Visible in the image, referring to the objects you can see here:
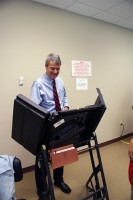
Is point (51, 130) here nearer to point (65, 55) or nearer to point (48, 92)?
point (48, 92)

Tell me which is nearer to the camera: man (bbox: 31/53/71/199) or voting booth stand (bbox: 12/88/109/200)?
voting booth stand (bbox: 12/88/109/200)

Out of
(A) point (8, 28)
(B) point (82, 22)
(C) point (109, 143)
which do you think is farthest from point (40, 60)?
(C) point (109, 143)

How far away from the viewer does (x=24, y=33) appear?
102 inches

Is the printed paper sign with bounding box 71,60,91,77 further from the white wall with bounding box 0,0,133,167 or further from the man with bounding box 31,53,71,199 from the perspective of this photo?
the man with bounding box 31,53,71,199

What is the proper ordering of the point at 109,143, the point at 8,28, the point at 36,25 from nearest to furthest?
the point at 8,28
the point at 36,25
the point at 109,143

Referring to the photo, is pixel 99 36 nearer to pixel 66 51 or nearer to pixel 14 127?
pixel 66 51

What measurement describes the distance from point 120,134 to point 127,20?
88.6 inches

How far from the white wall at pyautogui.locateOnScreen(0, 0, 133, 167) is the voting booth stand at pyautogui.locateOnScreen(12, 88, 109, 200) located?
3.79 ft

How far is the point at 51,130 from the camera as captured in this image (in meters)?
1.44

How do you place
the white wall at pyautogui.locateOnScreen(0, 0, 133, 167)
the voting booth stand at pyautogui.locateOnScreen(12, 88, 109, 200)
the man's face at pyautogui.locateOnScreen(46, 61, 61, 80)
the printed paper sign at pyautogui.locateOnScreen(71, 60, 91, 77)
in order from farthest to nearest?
1. the printed paper sign at pyautogui.locateOnScreen(71, 60, 91, 77)
2. the white wall at pyautogui.locateOnScreen(0, 0, 133, 167)
3. the man's face at pyautogui.locateOnScreen(46, 61, 61, 80)
4. the voting booth stand at pyautogui.locateOnScreen(12, 88, 109, 200)

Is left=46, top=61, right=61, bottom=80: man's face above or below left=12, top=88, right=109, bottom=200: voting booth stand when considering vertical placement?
above

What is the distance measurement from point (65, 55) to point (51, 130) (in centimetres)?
189

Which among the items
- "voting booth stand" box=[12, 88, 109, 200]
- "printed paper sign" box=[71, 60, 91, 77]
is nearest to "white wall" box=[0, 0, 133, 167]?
"printed paper sign" box=[71, 60, 91, 77]

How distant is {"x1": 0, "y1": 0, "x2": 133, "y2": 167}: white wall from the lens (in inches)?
99.2
